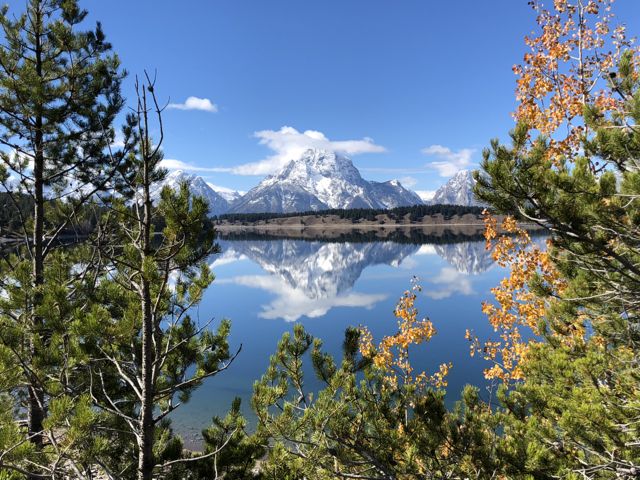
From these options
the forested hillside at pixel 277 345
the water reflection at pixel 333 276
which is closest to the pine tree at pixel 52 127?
the forested hillside at pixel 277 345

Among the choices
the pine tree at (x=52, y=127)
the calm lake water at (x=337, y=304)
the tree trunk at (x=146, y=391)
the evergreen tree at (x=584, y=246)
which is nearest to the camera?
the evergreen tree at (x=584, y=246)

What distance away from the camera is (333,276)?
98875 millimetres

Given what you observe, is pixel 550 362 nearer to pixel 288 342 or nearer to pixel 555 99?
pixel 288 342

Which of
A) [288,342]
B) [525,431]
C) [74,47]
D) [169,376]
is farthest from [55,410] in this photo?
[74,47]

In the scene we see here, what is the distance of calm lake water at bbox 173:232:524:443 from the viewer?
1142 inches

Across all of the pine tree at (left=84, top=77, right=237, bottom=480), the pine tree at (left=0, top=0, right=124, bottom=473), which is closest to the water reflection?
the pine tree at (left=0, top=0, right=124, bottom=473)

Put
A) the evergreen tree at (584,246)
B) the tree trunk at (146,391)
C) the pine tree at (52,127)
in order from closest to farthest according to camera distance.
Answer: the evergreen tree at (584,246)
the tree trunk at (146,391)
the pine tree at (52,127)

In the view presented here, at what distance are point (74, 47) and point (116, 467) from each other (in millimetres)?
9563

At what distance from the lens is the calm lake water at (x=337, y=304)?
2900cm

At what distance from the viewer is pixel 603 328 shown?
7594 millimetres

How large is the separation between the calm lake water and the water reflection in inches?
9.6

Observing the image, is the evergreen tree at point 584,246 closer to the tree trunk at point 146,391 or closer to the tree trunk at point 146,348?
the tree trunk at point 146,348

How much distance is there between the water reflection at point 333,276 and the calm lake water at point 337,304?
0.24 meters

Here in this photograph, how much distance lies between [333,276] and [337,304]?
36151 mm
